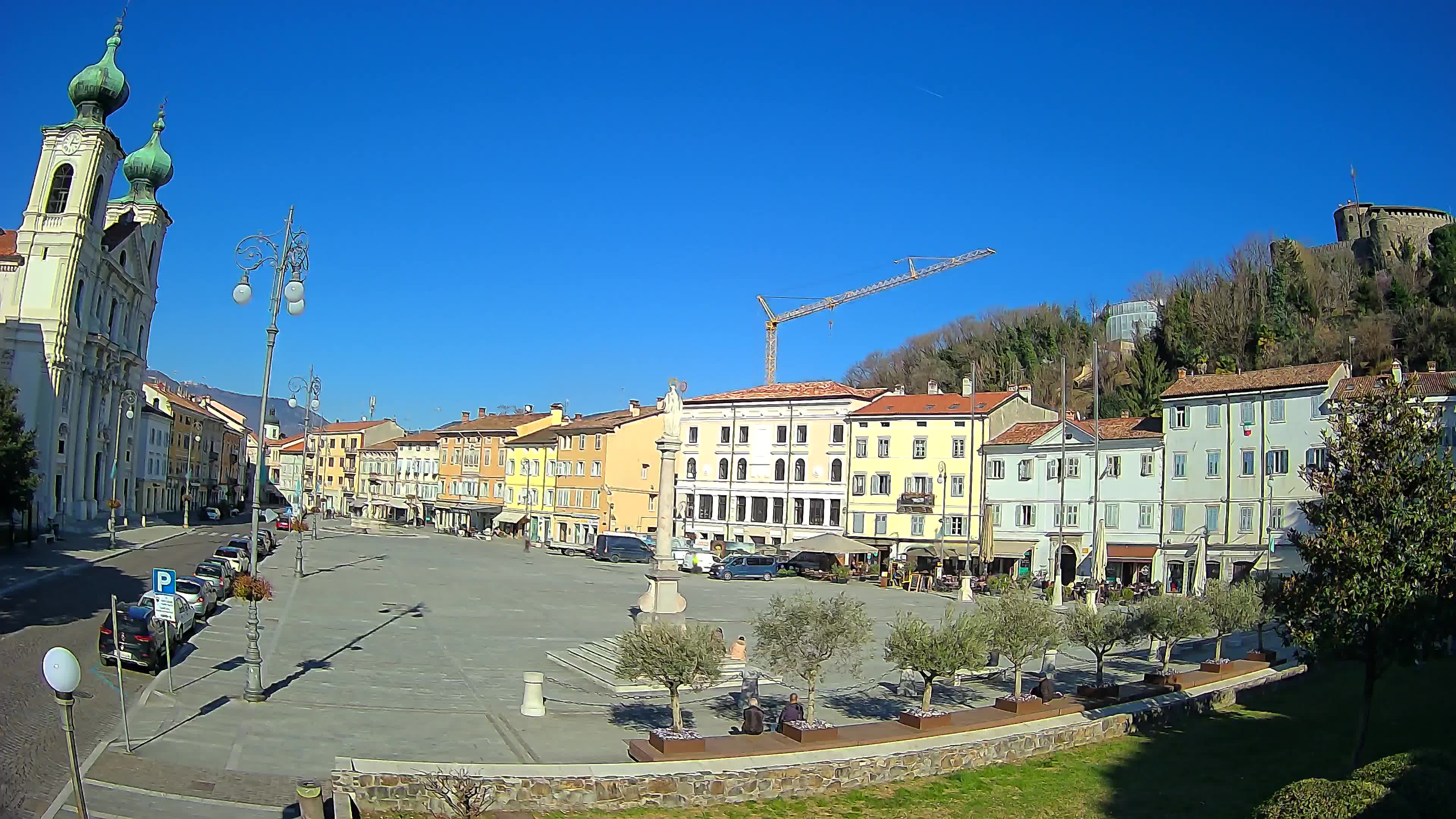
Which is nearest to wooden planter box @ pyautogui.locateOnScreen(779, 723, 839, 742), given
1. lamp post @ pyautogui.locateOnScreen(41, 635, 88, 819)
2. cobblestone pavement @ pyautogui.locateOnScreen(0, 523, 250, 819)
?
lamp post @ pyautogui.locateOnScreen(41, 635, 88, 819)

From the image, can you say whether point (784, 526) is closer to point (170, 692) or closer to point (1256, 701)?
point (1256, 701)

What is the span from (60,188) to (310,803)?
220 feet

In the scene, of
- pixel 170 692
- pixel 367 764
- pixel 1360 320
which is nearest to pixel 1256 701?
pixel 367 764

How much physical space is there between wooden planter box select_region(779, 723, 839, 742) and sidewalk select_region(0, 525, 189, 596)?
1037 inches

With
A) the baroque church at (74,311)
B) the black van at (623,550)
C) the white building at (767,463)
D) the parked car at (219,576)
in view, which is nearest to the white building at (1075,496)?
the white building at (767,463)

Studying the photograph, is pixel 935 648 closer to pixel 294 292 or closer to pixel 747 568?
pixel 294 292

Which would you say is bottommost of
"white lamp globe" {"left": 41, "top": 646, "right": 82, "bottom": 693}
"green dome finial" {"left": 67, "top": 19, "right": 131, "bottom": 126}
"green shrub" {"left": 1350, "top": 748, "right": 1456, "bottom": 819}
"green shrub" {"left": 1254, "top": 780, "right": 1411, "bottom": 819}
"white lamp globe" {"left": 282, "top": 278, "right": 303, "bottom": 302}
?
"green shrub" {"left": 1254, "top": 780, "right": 1411, "bottom": 819}

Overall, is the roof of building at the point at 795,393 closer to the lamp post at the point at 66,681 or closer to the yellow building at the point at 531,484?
the yellow building at the point at 531,484

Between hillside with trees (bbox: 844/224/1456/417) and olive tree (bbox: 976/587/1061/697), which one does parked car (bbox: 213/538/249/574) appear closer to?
olive tree (bbox: 976/587/1061/697)

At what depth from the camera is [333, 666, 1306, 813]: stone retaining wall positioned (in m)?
12.7

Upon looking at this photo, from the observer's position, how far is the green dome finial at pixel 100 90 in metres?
65.1

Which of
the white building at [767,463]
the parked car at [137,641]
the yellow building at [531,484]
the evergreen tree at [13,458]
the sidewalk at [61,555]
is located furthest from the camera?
the yellow building at [531,484]

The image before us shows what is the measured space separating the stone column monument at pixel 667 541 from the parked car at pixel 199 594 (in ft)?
42.6

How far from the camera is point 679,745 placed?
48.5ft
